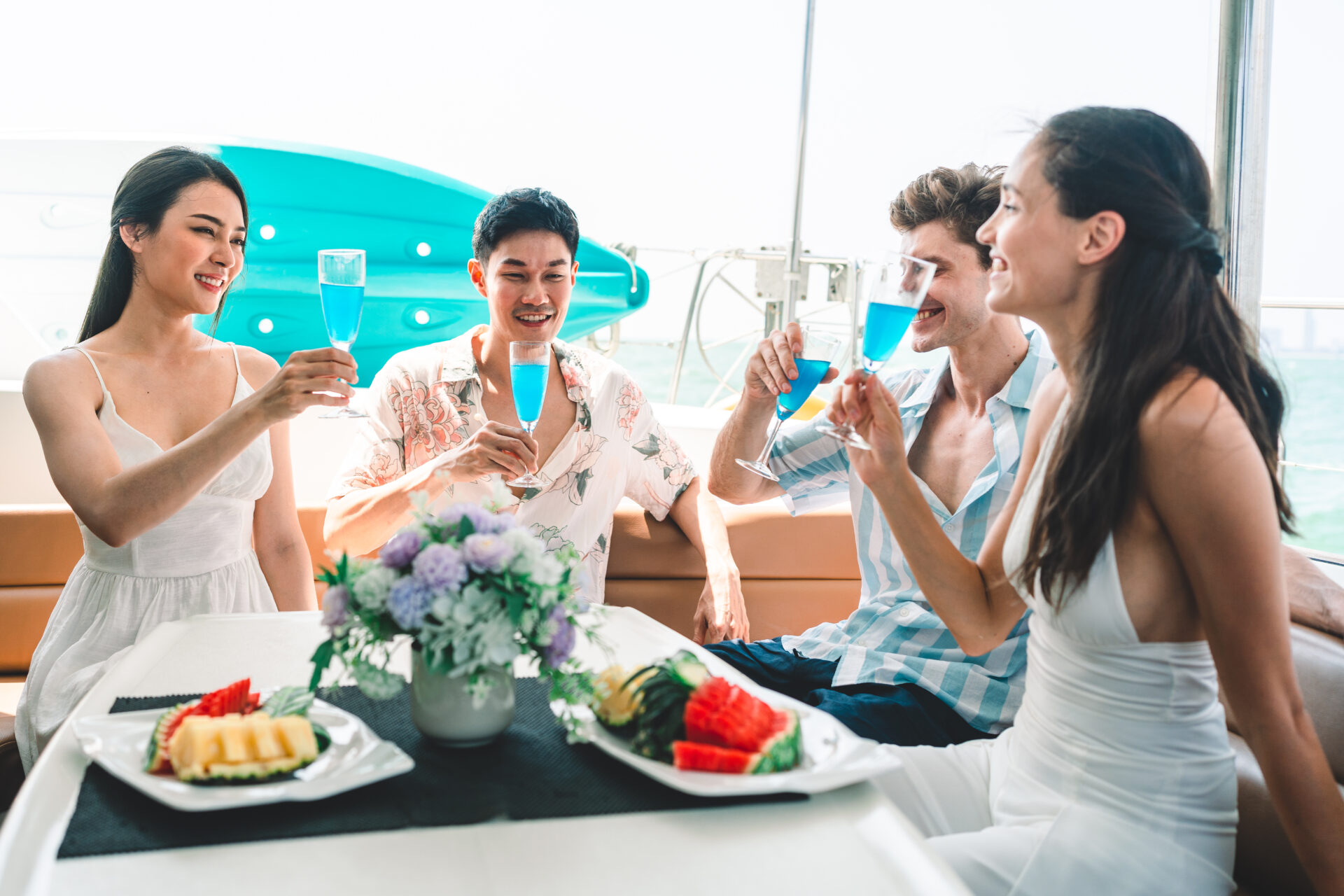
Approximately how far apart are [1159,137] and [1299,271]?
1516 centimetres

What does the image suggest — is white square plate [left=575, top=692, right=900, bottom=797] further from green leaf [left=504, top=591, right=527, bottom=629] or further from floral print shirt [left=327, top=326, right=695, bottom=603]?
floral print shirt [left=327, top=326, right=695, bottom=603]

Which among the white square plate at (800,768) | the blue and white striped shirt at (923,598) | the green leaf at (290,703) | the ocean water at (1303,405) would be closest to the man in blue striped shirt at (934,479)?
the blue and white striped shirt at (923,598)

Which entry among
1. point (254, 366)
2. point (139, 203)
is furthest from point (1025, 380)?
point (139, 203)

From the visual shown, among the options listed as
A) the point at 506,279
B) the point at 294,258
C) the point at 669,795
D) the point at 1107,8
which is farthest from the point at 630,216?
the point at 669,795

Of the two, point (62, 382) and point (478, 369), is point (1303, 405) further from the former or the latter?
point (62, 382)

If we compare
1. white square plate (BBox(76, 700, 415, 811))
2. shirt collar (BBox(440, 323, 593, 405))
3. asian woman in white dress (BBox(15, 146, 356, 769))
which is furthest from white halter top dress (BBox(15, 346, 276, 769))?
white square plate (BBox(76, 700, 415, 811))

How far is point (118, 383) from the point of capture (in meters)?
1.82

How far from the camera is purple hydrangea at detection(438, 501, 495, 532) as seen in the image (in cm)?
98

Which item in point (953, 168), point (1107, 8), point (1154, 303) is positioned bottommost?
point (1154, 303)

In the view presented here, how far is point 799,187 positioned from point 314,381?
2.44 m

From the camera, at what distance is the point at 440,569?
915 mm

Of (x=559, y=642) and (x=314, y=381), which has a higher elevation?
(x=314, y=381)

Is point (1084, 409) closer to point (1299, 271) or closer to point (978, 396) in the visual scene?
point (978, 396)

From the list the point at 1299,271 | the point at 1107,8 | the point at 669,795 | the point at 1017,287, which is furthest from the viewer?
the point at 1299,271
